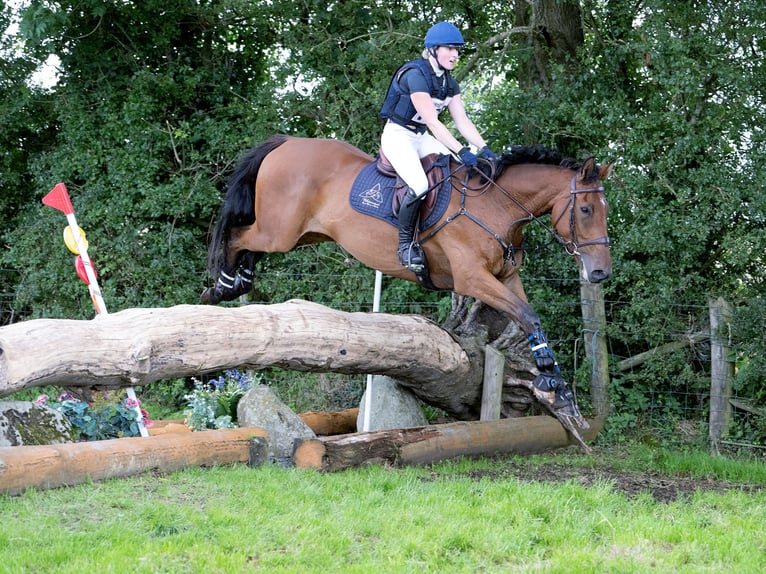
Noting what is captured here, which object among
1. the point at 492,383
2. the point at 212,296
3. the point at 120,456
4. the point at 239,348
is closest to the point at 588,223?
the point at 492,383

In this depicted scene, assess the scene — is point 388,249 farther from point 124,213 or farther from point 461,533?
point 124,213

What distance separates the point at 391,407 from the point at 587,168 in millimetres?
2499

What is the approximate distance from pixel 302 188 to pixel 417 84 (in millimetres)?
1480

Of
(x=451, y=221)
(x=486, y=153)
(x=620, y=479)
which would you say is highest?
(x=486, y=153)

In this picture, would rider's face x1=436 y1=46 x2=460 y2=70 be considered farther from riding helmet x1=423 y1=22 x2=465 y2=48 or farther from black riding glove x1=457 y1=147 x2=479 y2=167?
black riding glove x1=457 y1=147 x2=479 y2=167

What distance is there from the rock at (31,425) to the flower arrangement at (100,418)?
29 cm

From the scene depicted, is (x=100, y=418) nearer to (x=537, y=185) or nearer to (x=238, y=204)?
(x=238, y=204)

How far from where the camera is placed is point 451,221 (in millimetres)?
6266

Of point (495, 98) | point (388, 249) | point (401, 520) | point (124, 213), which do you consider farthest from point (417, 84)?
point (124, 213)

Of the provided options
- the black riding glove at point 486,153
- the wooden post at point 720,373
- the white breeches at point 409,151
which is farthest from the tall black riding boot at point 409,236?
the wooden post at point 720,373

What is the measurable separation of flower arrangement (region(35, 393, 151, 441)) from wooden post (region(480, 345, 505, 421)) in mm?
2685

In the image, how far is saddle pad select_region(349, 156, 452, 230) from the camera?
6.33m

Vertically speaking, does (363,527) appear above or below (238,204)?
below

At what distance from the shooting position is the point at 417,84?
6062mm
